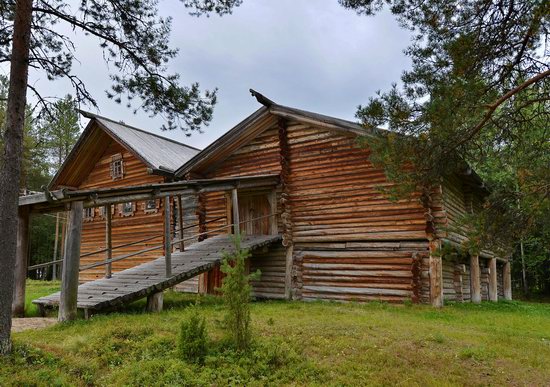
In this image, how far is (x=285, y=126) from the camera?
14773 mm

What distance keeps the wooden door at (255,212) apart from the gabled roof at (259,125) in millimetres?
2069

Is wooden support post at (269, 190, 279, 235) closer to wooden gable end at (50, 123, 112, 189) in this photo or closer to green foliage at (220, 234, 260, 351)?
green foliage at (220, 234, 260, 351)

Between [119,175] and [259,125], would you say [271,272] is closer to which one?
[259,125]

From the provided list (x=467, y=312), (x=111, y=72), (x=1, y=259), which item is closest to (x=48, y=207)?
(x=111, y=72)

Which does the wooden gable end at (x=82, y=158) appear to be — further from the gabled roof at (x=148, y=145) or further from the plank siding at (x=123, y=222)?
the gabled roof at (x=148, y=145)

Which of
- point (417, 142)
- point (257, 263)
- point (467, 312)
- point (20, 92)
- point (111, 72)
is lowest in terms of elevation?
point (467, 312)

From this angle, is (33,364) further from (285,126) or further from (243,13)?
(285,126)

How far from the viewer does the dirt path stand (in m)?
8.42

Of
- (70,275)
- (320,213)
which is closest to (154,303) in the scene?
(70,275)

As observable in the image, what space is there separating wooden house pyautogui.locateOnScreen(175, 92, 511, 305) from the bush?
7761 millimetres

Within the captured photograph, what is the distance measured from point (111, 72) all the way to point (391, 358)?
7.48 m

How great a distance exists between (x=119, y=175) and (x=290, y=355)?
51.4ft

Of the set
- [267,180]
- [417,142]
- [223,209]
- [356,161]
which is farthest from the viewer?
[223,209]

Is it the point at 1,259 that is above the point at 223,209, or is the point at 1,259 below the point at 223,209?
below
